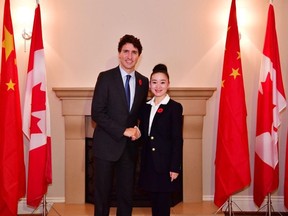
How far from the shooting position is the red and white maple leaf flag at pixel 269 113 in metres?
3.51

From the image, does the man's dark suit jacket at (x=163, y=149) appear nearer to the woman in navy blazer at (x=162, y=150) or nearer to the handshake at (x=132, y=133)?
the woman in navy blazer at (x=162, y=150)

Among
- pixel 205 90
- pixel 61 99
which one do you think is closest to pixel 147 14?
pixel 205 90

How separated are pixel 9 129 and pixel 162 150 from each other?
144 cm

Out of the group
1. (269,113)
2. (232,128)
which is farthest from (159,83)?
(269,113)

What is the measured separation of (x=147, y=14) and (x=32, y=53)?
3.74ft

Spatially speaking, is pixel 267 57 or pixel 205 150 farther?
pixel 205 150

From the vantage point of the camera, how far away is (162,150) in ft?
→ 8.87

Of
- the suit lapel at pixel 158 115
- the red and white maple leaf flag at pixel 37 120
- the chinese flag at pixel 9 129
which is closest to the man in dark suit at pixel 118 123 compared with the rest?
the suit lapel at pixel 158 115

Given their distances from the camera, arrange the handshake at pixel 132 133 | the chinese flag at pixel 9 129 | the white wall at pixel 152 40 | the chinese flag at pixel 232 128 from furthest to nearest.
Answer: the white wall at pixel 152 40 < the chinese flag at pixel 232 128 < the chinese flag at pixel 9 129 < the handshake at pixel 132 133

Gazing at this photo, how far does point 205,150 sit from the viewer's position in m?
3.90

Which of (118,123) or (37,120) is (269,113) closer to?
(118,123)

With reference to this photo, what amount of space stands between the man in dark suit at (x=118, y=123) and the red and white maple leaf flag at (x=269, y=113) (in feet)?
4.07

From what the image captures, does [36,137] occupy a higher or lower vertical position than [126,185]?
higher

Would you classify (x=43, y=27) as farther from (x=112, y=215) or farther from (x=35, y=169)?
(x=112, y=215)
